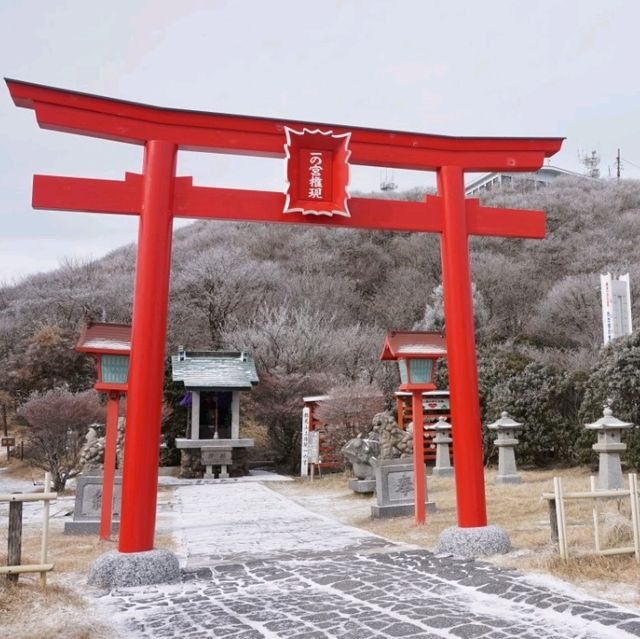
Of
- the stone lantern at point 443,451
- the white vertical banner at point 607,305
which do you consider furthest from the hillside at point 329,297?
the stone lantern at point 443,451

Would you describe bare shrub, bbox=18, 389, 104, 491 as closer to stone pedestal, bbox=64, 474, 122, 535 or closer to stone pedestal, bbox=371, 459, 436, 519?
stone pedestal, bbox=64, 474, 122, 535

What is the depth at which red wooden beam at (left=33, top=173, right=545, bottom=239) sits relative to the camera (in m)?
6.25

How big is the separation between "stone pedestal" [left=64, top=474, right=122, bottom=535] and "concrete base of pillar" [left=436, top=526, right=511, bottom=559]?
5476 mm

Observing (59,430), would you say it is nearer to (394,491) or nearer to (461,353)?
(394,491)

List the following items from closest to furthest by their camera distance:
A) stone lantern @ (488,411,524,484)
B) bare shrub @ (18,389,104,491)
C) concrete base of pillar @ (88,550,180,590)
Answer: concrete base of pillar @ (88,550,180,590) → stone lantern @ (488,411,524,484) → bare shrub @ (18,389,104,491)

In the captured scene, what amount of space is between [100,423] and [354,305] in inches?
693

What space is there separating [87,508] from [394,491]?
5065 mm

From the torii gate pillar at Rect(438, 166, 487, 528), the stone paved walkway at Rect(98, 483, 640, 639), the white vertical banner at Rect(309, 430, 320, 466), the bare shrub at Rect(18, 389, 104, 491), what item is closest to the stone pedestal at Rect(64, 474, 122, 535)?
the stone paved walkway at Rect(98, 483, 640, 639)

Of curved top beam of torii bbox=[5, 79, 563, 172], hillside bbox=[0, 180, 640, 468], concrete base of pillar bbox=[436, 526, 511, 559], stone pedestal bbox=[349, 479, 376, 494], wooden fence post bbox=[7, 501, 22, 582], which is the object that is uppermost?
hillside bbox=[0, 180, 640, 468]

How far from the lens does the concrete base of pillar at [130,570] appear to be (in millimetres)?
5863

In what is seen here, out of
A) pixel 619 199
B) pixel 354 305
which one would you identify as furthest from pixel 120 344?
pixel 619 199

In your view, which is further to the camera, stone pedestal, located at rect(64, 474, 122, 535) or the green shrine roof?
the green shrine roof

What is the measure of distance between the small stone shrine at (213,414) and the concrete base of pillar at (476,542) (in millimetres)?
13313

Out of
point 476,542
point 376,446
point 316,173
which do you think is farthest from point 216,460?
point 316,173
